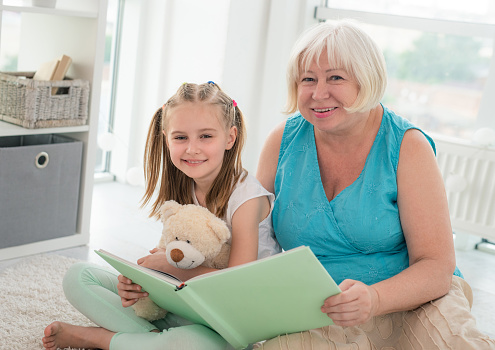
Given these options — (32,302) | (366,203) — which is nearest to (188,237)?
(366,203)

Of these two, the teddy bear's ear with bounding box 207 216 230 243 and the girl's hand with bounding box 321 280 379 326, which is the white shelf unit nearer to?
the teddy bear's ear with bounding box 207 216 230 243

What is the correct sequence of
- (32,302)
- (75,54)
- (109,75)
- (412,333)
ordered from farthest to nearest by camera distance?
(109,75) → (75,54) → (32,302) → (412,333)

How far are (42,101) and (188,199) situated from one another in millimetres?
822

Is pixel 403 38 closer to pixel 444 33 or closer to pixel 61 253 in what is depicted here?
pixel 444 33

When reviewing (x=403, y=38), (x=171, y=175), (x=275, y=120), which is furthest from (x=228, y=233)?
(x=403, y=38)

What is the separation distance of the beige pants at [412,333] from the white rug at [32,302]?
67 centimetres

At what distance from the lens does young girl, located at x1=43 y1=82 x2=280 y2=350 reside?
1.40 meters

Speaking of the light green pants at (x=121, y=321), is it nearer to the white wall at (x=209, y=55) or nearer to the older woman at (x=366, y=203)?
the older woman at (x=366, y=203)

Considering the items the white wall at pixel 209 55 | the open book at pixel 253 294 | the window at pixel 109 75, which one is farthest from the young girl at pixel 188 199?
the window at pixel 109 75

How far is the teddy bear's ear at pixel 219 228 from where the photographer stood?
1.37 meters

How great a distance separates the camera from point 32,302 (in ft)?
5.75

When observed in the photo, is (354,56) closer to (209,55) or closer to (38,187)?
(38,187)

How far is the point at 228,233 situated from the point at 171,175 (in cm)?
24

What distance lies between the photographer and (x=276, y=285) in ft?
3.55
